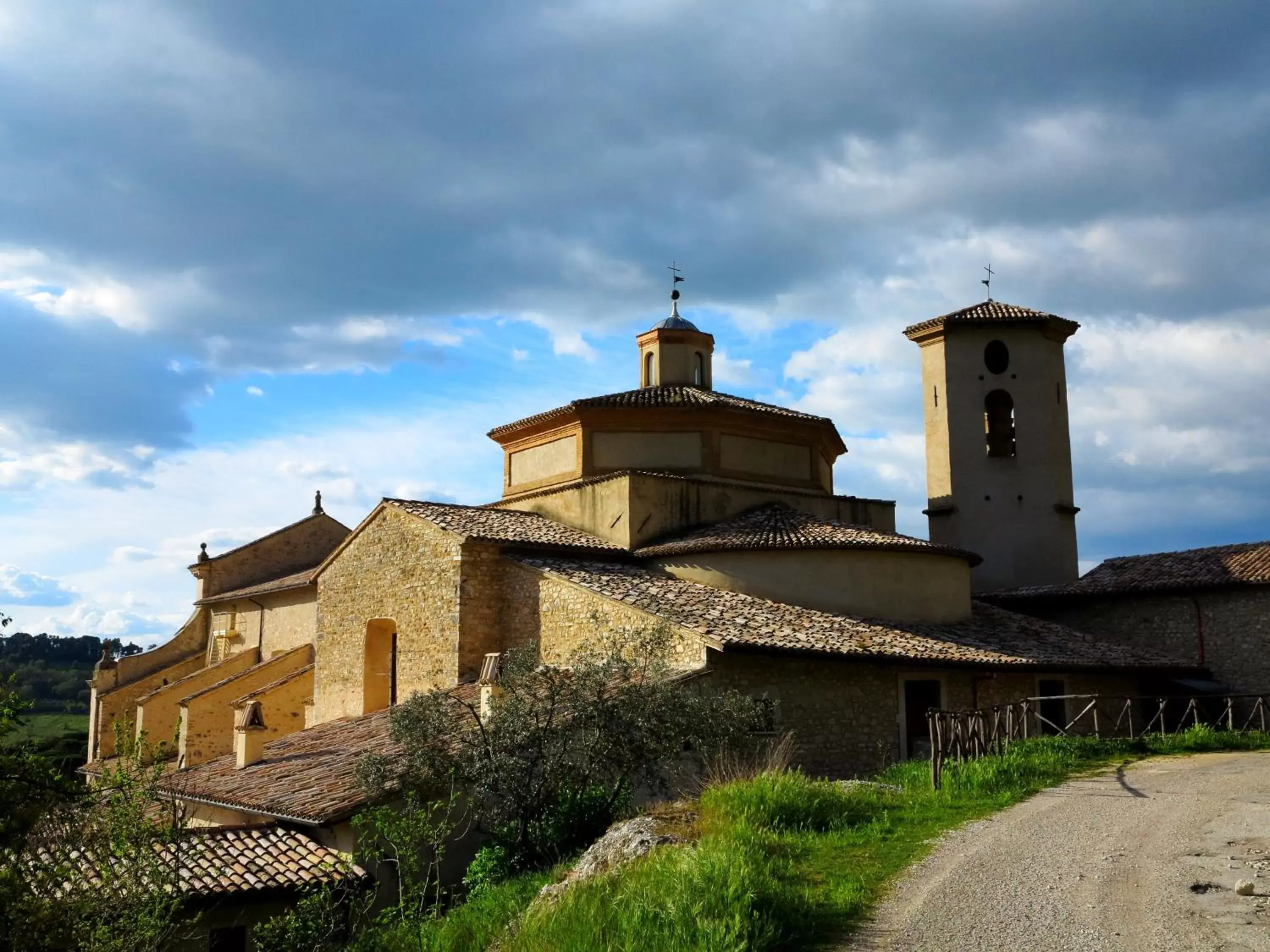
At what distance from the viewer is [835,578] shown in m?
18.7

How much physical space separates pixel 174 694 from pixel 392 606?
11.4 m

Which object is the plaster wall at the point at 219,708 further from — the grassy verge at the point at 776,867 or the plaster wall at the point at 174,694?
the grassy verge at the point at 776,867

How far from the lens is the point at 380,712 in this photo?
19750mm

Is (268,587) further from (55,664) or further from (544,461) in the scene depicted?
(55,664)

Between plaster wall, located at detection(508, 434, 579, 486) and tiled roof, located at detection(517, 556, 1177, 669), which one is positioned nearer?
tiled roof, located at detection(517, 556, 1177, 669)

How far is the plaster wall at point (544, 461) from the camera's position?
23.2 metres

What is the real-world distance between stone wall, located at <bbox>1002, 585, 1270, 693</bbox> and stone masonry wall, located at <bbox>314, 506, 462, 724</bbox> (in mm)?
12476

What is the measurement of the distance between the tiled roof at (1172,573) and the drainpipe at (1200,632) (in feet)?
1.73

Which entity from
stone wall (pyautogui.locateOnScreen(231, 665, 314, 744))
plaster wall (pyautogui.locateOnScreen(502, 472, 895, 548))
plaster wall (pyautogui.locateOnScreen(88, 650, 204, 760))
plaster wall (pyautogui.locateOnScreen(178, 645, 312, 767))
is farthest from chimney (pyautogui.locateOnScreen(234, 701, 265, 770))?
plaster wall (pyautogui.locateOnScreen(88, 650, 204, 760))

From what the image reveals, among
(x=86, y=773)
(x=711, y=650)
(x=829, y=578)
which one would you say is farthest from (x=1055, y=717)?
(x=86, y=773)

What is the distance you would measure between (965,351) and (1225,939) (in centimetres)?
2061

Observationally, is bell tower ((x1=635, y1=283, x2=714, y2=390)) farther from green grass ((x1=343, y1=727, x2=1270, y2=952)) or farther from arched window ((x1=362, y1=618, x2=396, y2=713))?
green grass ((x1=343, y1=727, x2=1270, y2=952))

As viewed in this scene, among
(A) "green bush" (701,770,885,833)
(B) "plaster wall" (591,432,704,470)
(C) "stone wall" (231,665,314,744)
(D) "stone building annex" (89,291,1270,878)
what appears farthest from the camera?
(C) "stone wall" (231,665,314,744)

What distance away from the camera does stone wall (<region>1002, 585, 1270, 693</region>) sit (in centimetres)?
2067
